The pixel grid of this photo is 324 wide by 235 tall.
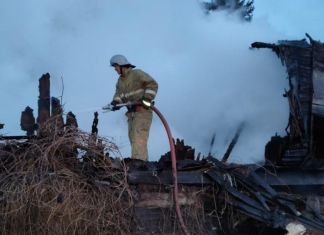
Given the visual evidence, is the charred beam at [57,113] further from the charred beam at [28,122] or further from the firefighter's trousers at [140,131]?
the firefighter's trousers at [140,131]

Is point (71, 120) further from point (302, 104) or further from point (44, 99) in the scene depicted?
point (302, 104)

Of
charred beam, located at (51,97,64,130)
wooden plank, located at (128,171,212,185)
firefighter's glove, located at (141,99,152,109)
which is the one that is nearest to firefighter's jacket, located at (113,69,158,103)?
firefighter's glove, located at (141,99,152,109)

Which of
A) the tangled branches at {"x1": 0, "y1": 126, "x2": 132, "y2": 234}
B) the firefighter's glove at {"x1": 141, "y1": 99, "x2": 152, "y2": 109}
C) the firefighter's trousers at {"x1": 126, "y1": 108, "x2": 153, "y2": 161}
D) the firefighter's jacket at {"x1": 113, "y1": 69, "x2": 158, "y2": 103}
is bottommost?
the tangled branches at {"x1": 0, "y1": 126, "x2": 132, "y2": 234}

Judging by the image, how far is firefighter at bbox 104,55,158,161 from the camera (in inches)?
355

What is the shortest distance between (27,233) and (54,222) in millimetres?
379

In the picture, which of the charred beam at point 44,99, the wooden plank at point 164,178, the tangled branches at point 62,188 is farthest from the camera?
the charred beam at point 44,99

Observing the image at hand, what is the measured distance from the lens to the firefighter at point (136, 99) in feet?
29.6

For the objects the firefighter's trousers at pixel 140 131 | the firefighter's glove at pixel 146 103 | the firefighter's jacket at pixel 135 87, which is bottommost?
the firefighter's trousers at pixel 140 131

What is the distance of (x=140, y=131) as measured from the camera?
909 centimetres

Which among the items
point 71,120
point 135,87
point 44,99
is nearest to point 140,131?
point 135,87

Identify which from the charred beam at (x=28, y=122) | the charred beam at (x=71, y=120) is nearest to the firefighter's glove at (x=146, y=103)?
the charred beam at (x=71, y=120)

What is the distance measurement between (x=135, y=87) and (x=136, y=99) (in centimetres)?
24

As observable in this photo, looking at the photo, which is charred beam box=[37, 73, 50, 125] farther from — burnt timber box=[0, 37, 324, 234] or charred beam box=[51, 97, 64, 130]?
charred beam box=[51, 97, 64, 130]

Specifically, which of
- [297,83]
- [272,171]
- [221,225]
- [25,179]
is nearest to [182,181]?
[221,225]
